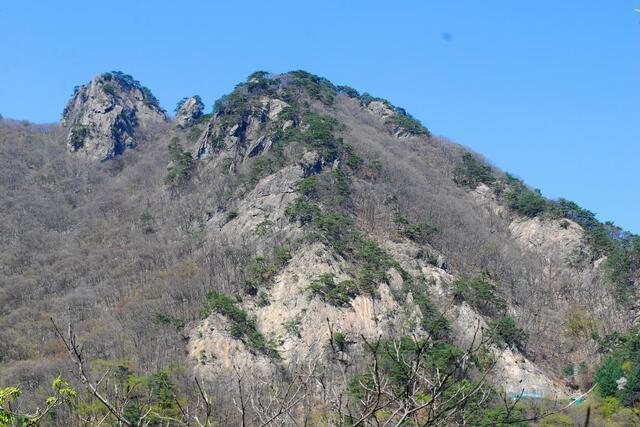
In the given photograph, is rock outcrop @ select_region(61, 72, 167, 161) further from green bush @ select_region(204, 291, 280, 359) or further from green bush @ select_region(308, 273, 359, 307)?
green bush @ select_region(308, 273, 359, 307)

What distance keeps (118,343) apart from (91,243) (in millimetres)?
22670

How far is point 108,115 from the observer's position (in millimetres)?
87375

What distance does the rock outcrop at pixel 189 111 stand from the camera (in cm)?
9529

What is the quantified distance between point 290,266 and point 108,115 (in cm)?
4775

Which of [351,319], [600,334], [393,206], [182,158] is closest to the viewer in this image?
[351,319]

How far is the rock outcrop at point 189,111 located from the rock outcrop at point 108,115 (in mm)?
3678

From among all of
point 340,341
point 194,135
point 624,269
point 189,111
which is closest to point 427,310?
point 340,341

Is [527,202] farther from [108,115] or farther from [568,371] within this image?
[108,115]

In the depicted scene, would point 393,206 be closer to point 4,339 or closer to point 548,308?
point 548,308

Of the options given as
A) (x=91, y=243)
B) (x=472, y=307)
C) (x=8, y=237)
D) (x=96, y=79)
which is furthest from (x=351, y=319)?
(x=96, y=79)

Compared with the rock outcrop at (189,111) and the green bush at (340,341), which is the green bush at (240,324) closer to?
the green bush at (340,341)

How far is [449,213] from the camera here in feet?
206

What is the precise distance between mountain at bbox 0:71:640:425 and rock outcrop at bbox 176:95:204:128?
1189 centimetres

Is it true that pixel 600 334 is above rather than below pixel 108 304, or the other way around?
above
